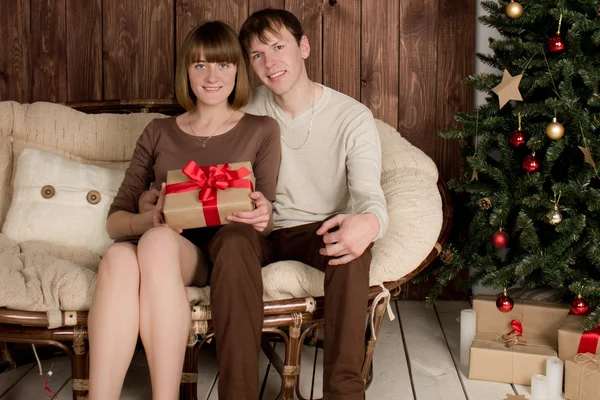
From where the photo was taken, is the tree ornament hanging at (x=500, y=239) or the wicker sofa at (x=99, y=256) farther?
the tree ornament hanging at (x=500, y=239)

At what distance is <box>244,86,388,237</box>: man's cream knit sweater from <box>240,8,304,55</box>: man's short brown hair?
0.24m

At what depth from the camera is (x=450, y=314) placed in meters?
2.89

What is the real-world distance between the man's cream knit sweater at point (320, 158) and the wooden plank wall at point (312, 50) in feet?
2.46

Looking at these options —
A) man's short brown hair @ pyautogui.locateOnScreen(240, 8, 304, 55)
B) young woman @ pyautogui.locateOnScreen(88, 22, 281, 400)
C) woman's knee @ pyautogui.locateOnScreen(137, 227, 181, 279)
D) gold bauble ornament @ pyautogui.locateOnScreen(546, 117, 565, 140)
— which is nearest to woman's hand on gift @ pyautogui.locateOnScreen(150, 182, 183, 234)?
young woman @ pyautogui.locateOnScreen(88, 22, 281, 400)

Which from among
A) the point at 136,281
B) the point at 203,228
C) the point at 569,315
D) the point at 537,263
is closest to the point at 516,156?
the point at 537,263

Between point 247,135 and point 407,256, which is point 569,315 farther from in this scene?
point 247,135

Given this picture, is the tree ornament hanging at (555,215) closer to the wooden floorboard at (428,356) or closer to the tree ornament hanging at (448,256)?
the tree ornament hanging at (448,256)

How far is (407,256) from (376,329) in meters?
0.23

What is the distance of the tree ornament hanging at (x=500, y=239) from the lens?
226 cm

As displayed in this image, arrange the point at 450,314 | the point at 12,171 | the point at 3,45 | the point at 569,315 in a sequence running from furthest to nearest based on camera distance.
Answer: the point at 3,45
the point at 450,314
the point at 12,171
the point at 569,315

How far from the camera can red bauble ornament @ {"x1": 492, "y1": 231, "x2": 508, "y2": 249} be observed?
226 cm

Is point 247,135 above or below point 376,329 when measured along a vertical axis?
above

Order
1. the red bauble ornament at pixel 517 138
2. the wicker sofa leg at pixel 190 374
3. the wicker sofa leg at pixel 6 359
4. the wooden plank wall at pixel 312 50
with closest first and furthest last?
the wicker sofa leg at pixel 190 374 → the red bauble ornament at pixel 517 138 → the wicker sofa leg at pixel 6 359 → the wooden plank wall at pixel 312 50

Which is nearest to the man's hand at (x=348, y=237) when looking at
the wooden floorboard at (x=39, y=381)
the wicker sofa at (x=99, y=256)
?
the wicker sofa at (x=99, y=256)
